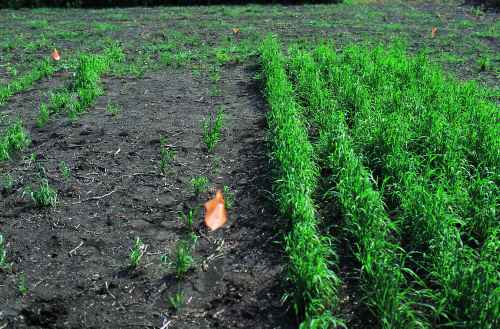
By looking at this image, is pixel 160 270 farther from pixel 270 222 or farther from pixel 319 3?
pixel 319 3

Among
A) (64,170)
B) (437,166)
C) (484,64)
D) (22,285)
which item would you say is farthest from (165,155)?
(484,64)

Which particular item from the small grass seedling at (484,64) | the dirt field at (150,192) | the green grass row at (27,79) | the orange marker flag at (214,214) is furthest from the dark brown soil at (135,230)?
the small grass seedling at (484,64)

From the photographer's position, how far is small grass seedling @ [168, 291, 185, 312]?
2.78 m

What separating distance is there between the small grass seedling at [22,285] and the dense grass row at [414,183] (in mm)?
1852

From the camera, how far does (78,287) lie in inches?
116

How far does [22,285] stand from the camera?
2.93m

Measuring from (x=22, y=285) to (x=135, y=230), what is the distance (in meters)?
0.79

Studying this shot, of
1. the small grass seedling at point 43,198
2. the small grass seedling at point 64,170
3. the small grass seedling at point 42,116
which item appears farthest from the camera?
the small grass seedling at point 42,116

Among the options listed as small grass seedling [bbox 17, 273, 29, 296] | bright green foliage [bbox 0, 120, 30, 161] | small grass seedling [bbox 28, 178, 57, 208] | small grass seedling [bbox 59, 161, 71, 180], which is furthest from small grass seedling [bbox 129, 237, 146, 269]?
bright green foliage [bbox 0, 120, 30, 161]

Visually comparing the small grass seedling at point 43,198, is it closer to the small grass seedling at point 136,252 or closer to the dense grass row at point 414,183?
the small grass seedling at point 136,252

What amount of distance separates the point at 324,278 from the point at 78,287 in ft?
4.52

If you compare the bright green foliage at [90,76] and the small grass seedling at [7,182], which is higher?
the bright green foliage at [90,76]

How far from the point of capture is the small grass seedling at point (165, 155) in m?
4.28

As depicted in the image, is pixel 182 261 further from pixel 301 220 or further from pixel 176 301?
pixel 301 220
